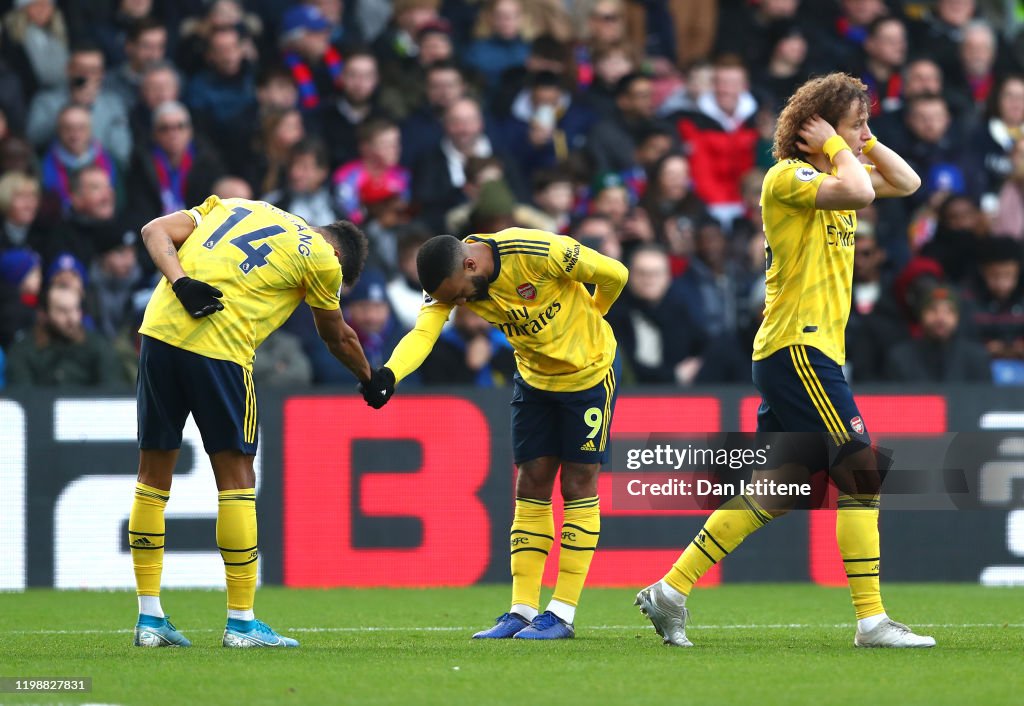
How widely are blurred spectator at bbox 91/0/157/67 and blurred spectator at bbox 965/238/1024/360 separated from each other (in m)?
7.27

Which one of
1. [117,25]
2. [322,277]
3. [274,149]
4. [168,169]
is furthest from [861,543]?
[117,25]

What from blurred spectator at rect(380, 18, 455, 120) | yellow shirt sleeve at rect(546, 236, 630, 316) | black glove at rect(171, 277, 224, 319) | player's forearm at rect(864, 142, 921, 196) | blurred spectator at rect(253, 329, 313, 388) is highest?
blurred spectator at rect(380, 18, 455, 120)

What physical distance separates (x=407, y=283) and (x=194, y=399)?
5.50 metres

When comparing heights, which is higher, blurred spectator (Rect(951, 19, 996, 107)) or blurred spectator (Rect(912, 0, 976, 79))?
blurred spectator (Rect(912, 0, 976, 79))

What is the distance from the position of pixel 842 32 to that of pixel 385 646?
439 inches

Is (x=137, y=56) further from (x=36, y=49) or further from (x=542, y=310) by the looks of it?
(x=542, y=310)

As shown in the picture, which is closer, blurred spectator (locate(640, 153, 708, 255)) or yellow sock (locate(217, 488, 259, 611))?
yellow sock (locate(217, 488, 259, 611))

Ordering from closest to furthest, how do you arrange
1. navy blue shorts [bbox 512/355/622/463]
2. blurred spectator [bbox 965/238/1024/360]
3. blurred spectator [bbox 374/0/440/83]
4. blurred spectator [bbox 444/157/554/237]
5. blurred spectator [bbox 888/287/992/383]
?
navy blue shorts [bbox 512/355/622/463] < blurred spectator [bbox 888/287/992/383] < blurred spectator [bbox 965/238/1024/360] < blurred spectator [bbox 444/157/554/237] < blurred spectator [bbox 374/0/440/83]

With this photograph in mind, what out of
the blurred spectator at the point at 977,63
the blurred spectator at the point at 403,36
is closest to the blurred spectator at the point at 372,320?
the blurred spectator at the point at 403,36

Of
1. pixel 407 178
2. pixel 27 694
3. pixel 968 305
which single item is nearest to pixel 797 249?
pixel 27 694

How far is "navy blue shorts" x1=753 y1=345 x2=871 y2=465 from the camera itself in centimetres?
711

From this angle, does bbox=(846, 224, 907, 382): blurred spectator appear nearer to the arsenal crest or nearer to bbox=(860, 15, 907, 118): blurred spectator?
bbox=(860, 15, 907, 118): blurred spectator

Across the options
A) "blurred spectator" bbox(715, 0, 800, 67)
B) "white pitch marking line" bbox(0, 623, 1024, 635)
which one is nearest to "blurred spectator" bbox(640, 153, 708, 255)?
"blurred spectator" bbox(715, 0, 800, 67)

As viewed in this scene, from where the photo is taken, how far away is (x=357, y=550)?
37.3 feet
